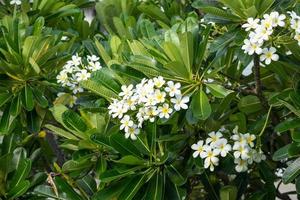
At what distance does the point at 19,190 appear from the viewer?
1.75 m

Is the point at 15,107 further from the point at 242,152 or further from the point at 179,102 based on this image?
the point at 242,152

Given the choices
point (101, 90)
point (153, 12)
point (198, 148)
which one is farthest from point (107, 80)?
point (153, 12)

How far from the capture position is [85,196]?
5.92 ft

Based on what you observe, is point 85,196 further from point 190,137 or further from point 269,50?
point 269,50

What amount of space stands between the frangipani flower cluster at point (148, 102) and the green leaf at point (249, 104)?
288 millimetres

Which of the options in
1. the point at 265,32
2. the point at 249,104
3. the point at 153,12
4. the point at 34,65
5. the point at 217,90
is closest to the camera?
the point at 265,32

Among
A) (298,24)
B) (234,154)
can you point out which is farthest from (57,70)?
(298,24)

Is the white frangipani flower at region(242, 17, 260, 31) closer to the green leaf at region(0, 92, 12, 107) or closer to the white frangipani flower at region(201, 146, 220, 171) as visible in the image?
the white frangipani flower at region(201, 146, 220, 171)

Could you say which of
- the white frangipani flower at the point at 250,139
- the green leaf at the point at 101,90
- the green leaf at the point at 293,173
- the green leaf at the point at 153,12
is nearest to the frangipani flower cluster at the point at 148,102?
the green leaf at the point at 101,90

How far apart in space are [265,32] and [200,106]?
0.85 feet

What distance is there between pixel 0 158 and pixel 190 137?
0.67 meters

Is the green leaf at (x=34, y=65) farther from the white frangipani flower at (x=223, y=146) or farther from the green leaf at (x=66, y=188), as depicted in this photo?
the white frangipani flower at (x=223, y=146)

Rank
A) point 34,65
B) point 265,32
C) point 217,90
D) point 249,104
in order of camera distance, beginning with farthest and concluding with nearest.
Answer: point 34,65 < point 249,104 < point 217,90 < point 265,32

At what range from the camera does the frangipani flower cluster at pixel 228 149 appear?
4.85ft
